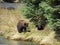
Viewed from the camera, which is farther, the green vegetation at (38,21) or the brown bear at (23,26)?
the brown bear at (23,26)

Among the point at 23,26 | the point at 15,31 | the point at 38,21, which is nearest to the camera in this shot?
the point at 23,26

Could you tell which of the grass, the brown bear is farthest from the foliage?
the grass

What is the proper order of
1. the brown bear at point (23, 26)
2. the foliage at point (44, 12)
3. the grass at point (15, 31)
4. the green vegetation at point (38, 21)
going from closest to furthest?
the foliage at point (44, 12) < the green vegetation at point (38, 21) < the grass at point (15, 31) < the brown bear at point (23, 26)

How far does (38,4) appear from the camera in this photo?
3381 centimetres

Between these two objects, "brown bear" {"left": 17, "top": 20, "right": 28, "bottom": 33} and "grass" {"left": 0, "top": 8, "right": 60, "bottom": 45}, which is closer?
"grass" {"left": 0, "top": 8, "right": 60, "bottom": 45}

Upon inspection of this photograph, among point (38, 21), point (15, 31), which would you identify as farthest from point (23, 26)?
point (38, 21)

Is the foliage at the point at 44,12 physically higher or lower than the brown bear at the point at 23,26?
higher

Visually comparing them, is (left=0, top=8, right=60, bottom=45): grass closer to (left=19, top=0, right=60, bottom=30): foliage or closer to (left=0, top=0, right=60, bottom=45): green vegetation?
(left=0, top=0, right=60, bottom=45): green vegetation

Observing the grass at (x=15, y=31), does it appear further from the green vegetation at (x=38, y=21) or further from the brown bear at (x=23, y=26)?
the brown bear at (x=23, y=26)

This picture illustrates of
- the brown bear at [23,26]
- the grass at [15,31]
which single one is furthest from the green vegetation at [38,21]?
the brown bear at [23,26]

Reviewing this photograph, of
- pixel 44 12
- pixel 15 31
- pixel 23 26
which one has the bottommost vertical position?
pixel 15 31

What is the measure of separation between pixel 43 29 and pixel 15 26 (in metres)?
4.22

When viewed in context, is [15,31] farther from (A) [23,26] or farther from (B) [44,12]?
(B) [44,12]

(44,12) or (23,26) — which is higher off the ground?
(44,12)
